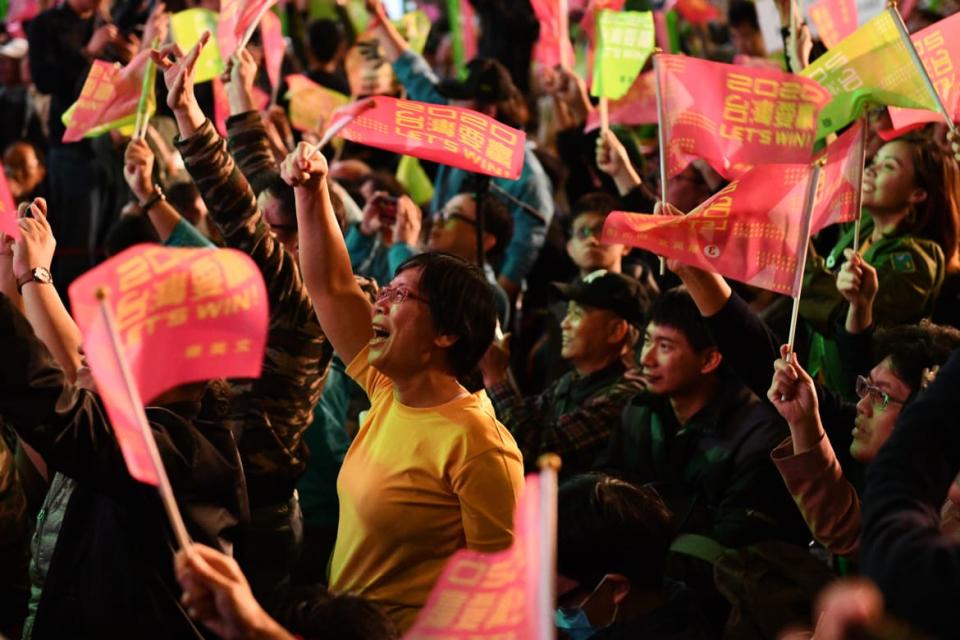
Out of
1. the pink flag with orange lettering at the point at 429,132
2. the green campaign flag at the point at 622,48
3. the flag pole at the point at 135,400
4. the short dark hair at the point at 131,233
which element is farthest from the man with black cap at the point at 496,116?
the flag pole at the point at 135,400

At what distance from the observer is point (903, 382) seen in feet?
10.8

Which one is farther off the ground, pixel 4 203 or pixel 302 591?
pixel 4 203

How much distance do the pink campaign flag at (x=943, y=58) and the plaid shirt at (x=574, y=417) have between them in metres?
1.30

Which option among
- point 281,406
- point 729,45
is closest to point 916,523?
point 281,406

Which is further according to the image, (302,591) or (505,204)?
(505,204)

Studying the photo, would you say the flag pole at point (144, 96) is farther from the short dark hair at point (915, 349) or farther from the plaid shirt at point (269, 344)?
the short dark hair at point (915, 349)

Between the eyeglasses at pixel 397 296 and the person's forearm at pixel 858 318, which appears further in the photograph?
the person's forearm at pixel 858 318

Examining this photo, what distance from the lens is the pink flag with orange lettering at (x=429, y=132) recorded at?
3820 millimetres

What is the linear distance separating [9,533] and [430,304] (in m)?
1.10

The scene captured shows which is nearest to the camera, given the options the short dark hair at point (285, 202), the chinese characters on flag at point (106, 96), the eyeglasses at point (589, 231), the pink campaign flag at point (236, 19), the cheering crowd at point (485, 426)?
the cheering crowd at point (485, 426)

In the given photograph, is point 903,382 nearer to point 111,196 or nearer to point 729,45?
point 111,196

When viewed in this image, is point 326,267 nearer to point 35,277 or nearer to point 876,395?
point 35,277

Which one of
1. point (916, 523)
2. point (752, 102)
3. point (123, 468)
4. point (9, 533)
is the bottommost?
point (9, 533)

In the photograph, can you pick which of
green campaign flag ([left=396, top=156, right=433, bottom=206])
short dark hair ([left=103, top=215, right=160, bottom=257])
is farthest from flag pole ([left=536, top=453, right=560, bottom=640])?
green campaign flag ([left=396, top=156, right=433, bottom=206])
